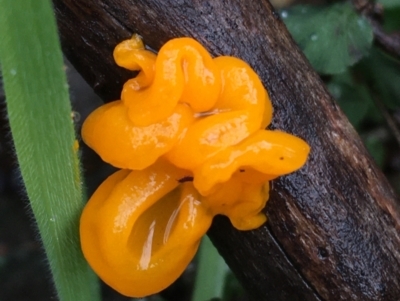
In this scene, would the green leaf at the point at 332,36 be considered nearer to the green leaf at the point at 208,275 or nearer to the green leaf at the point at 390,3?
the green leaf at the point at 390,3

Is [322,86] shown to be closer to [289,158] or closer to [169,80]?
[289,158]

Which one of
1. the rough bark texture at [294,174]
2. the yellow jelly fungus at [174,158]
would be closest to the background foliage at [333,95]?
the yellow jelly fungus at [174,158]

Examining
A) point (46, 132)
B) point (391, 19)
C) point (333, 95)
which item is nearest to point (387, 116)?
point (333, 95)

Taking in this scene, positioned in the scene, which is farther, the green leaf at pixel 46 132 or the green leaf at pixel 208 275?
the green leaf at pixel 208 275

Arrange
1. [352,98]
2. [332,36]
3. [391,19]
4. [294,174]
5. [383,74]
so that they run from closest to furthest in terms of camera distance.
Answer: [294,174], [332,36], [391,19], [383,74], [352,98]

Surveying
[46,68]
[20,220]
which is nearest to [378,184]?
[46,68]

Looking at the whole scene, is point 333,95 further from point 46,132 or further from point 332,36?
point 46,132
